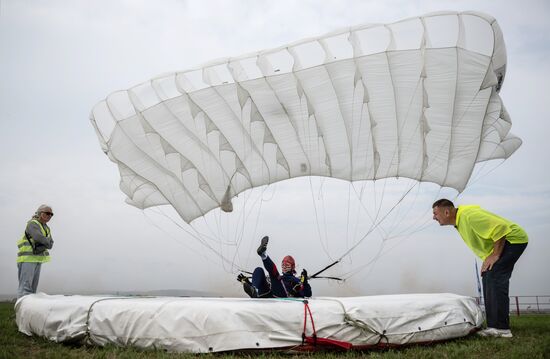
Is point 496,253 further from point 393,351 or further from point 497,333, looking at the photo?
point 393,351

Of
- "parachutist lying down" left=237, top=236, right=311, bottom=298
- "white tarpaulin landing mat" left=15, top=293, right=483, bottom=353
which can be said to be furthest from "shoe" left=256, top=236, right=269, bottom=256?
"white tarpaulin landing mat" left=15, top=293, right=483, bottom=353

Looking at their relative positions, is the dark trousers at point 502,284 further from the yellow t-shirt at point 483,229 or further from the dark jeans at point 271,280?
the dark jeans at point 271,280

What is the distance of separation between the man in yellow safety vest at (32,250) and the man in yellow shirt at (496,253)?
22.2 feet

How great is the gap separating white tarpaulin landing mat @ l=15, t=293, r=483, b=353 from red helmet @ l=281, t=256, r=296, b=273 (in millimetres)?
2649

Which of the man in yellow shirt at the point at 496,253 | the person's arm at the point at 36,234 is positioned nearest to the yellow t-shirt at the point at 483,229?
the man in yellow shirt at the point at 496,253

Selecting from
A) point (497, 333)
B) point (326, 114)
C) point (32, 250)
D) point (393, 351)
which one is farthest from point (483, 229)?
point (32, 250)

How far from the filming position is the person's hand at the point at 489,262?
5941 millimetres

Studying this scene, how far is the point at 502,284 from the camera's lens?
595 cm

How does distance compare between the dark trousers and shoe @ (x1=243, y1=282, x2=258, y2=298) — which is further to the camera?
shoe @ (x1=243, y1=282, x2=258, y2=298)

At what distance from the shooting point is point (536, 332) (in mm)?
6375

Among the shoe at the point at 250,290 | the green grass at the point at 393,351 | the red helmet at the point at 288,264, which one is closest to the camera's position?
the green grass at the point at 393,351

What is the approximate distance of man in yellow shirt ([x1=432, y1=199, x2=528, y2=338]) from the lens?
233 inches

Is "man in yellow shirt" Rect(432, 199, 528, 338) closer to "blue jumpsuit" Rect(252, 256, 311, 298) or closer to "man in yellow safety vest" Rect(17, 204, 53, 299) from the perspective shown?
"blue jumpsuit" Rect(252, 256, 311, 298)

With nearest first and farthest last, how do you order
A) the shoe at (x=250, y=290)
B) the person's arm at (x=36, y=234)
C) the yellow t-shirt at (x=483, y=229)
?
the yellow t-shirt at (x=483, y=229) → the shoe at (x=250, y=290) → the person's arm at (x=36, y=234)
